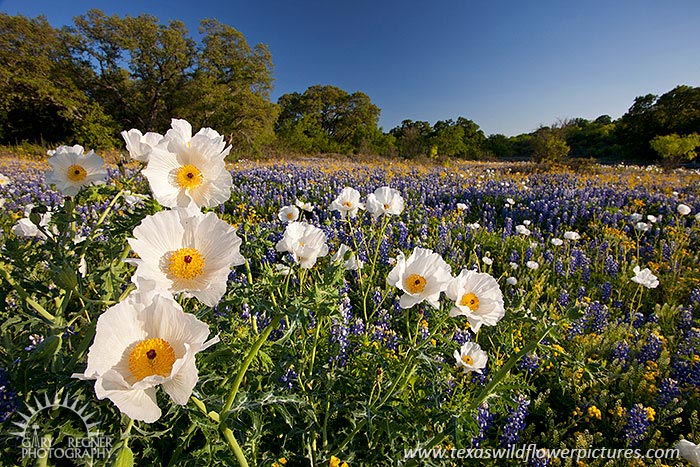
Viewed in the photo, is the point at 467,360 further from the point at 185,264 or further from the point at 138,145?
the point at 138,145

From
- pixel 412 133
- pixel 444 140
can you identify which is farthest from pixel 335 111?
pixel 444 140

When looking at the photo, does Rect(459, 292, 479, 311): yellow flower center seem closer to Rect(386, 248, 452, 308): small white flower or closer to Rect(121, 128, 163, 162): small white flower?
Rect(386, 248, 452, 308): small white flower

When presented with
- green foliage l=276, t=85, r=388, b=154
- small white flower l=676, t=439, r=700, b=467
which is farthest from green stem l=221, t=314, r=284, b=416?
green foliage l=276, t=85, r=388, b=154

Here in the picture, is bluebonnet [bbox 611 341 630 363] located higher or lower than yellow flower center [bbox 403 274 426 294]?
lower

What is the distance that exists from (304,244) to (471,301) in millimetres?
683

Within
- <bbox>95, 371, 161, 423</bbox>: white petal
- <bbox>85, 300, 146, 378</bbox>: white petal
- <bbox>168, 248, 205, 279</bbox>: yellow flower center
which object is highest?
<bbox>168, 248, 205, 279</bbox>: yellow flower center

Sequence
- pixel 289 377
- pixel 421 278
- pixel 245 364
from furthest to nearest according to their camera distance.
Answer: pixel 289 377
pixel 421 278
pixel 245 364

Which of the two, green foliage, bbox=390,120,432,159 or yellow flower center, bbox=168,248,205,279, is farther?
Answer: green foliage, bbox=390,120,432,159

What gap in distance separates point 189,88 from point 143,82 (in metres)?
5.74

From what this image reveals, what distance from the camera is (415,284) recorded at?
115cm

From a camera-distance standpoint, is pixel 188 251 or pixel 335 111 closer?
pixel 188 251

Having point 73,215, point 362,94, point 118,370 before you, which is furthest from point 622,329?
point 362,94

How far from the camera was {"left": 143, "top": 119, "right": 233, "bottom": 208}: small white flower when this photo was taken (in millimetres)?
924

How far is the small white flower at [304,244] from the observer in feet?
4.39
